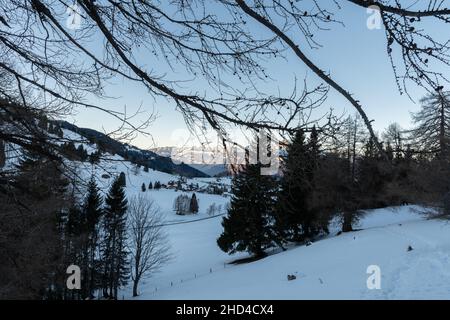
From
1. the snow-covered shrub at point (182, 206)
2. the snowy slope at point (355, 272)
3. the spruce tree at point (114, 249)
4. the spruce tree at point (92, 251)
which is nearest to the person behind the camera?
the snowy slope at point (355, 272)

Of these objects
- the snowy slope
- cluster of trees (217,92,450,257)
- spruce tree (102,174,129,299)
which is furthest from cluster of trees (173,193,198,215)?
the snowy slope

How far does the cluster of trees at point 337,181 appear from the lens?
2246 millimetres

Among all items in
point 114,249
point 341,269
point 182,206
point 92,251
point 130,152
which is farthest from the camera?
point 182,206

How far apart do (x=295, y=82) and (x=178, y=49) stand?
3.02 feet

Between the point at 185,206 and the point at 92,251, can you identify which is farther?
the point at 185,206

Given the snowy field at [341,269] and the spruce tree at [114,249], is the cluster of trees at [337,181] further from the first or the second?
the spruce tree at [114,249]

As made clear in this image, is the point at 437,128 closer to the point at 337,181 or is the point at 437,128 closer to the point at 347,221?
the point at 337,181

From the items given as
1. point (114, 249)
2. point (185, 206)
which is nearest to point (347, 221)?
point (114, 249)

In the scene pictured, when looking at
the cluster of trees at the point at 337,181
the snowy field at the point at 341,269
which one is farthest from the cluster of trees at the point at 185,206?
the snowy field at the point at 341,269

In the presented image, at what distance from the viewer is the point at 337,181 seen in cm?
2405

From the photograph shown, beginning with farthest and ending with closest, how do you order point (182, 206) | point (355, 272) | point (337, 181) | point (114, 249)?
point (182, 206) → point (114, 249) → point (337, 181) → point (355, 272)

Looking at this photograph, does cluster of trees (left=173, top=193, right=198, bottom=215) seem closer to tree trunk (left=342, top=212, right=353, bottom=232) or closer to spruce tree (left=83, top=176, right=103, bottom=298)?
spruce tree (left=83, top=176, right=103, bottom=298)
